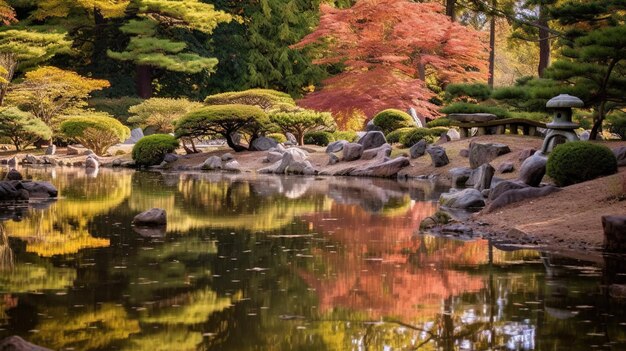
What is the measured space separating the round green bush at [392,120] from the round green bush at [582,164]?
15.0 metres

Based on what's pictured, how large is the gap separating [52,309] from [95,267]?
1864mm

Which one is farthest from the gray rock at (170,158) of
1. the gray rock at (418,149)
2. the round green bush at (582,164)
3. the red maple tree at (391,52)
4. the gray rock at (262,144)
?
the round green bush at (582,164)

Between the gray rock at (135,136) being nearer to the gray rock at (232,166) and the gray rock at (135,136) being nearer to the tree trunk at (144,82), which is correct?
the tree trunk at (144,82)

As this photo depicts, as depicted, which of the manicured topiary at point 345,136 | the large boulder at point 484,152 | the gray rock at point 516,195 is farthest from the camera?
the manicured topiary at point 345,136

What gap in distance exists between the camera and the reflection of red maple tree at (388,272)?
6.70 metres

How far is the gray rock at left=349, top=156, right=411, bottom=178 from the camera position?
23641 mm

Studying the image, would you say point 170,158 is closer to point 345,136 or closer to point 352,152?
point 352,152

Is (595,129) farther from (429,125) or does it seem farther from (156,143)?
(156,143)

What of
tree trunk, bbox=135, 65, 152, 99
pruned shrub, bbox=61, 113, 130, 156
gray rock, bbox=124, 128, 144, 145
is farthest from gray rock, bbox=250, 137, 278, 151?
tree trunk, bbox=135, 65, 152, 99

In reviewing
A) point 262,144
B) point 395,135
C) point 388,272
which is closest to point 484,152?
point 395,135

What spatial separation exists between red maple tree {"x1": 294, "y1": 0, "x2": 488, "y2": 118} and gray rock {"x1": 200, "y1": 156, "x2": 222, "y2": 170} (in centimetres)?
541

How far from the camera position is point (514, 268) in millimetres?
8281

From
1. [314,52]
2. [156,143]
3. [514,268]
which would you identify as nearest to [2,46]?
[156,143]

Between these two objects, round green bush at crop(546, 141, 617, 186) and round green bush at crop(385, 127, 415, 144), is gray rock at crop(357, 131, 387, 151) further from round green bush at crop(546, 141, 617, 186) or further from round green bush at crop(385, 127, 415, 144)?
round green bush at crop(546, 141, 617, 186)
